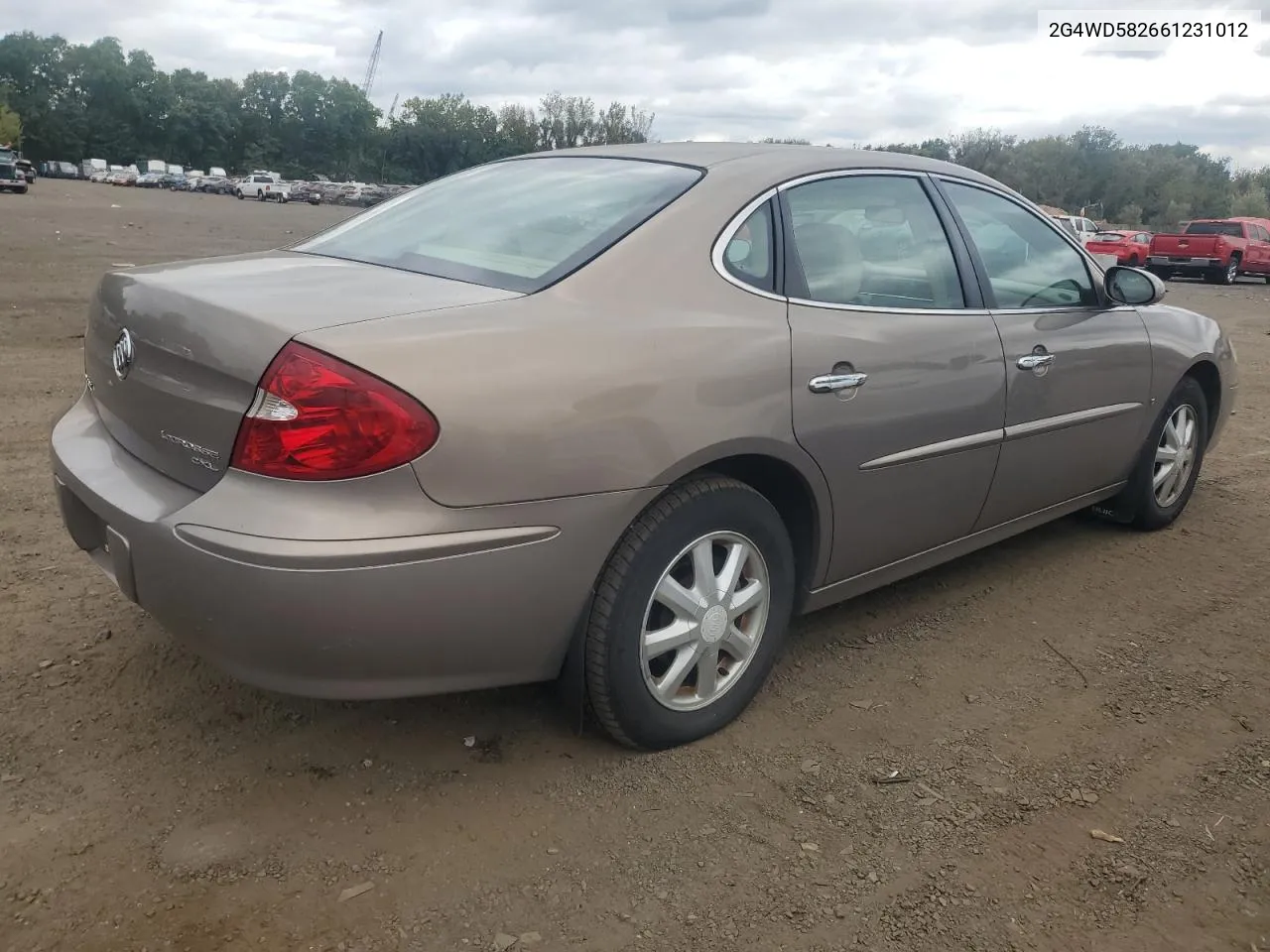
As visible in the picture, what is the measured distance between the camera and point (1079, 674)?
10.8 feet

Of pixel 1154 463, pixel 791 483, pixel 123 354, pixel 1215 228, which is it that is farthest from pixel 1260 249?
pixel 123 354

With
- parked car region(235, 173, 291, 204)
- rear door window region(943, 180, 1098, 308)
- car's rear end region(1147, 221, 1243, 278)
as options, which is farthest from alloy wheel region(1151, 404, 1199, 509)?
parked car region(235, 173, 291, 204)

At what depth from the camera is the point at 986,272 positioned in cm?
357

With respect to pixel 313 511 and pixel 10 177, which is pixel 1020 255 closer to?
pixel 313 511

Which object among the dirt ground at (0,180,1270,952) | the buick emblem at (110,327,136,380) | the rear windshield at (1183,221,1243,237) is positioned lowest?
the dirt ground at (0,180,1270,952)

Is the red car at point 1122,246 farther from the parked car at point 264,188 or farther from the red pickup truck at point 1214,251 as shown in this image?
the parked car at point 264,188

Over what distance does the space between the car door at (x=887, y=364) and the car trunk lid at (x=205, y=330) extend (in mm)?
949

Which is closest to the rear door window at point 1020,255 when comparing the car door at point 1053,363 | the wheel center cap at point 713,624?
the car door at point 1053,363

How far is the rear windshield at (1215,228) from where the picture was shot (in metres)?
24.5

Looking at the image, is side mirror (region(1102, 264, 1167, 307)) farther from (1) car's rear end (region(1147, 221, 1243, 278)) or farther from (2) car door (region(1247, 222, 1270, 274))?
(2) car door (region(1247, 222, 1270, 274))

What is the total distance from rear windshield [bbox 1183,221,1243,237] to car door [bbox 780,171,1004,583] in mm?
24874

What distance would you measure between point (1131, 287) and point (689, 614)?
256cm

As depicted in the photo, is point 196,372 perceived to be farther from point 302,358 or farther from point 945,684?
point 945,684

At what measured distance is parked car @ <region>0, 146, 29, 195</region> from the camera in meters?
41.6
